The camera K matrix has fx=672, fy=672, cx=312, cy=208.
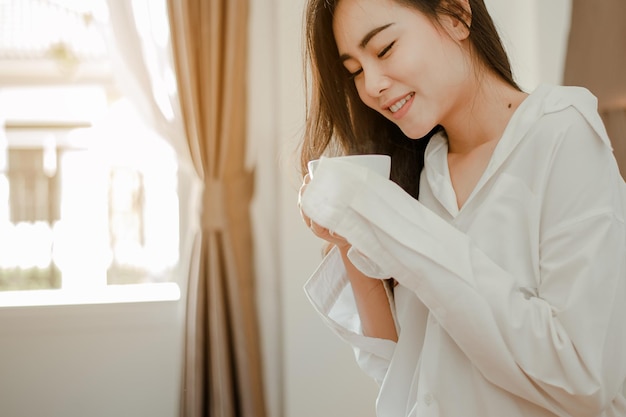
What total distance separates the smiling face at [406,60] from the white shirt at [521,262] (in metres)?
0.13

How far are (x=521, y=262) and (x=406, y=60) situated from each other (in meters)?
0.37

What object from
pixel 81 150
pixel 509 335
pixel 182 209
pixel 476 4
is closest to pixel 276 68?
pixel 182 209

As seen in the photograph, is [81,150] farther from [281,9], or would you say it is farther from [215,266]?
[281,9]

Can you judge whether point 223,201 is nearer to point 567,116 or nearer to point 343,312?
point 343,312

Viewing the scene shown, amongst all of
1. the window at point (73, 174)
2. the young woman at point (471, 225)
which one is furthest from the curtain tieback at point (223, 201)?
the young woman at point (471, 225)

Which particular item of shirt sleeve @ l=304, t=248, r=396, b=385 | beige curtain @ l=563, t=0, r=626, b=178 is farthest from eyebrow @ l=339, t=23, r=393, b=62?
beige curtain @ l=563, t=0, r=626, b=178

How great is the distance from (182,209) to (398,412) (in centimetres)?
189

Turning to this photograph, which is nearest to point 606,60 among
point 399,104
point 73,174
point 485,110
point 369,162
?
point 485,110

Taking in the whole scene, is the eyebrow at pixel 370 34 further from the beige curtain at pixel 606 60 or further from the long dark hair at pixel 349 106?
the beige curtain at pixel 606 60

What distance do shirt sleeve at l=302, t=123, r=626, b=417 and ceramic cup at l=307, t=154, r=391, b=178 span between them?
3 cm

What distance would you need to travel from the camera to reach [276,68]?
9.37 ft

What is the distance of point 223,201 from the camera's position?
8.95 ft

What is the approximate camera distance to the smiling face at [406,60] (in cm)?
110

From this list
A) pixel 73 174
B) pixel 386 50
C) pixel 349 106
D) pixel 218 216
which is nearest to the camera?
pixel 386 50
